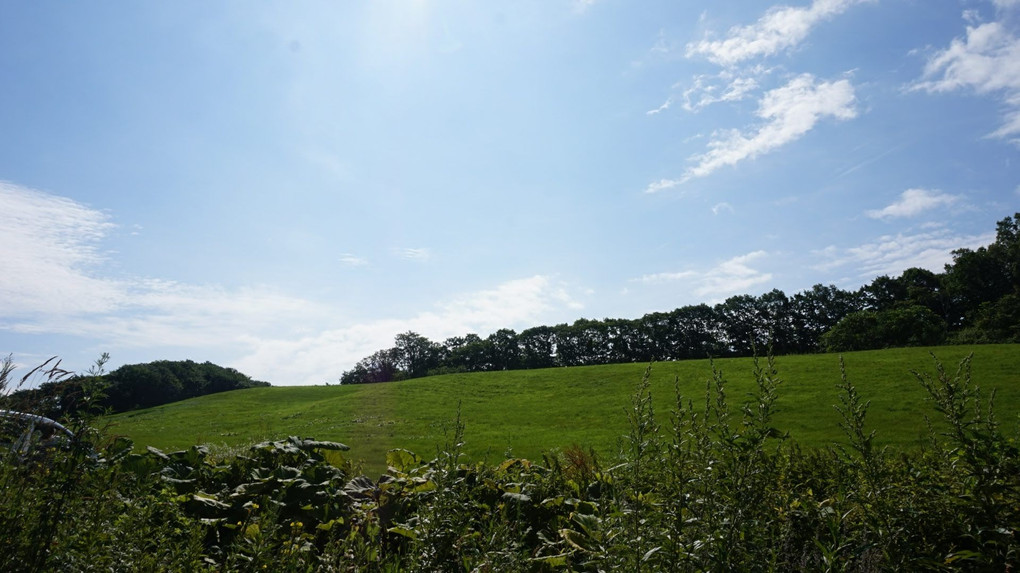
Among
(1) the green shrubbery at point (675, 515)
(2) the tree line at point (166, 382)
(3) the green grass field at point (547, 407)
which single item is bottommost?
(3) the green grass field at point (547, 407)

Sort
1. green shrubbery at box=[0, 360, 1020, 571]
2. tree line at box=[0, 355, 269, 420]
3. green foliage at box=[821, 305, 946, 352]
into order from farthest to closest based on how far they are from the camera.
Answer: tree line at box=[0, 355, 269, 420], green foliage at box=[821, 305, 946, 352], green shrubbery at box=[0, 360, 1020, 571]

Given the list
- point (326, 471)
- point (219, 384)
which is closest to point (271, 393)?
point (219, 384)

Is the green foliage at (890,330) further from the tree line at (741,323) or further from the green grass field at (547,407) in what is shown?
the green grass field at (547,407)

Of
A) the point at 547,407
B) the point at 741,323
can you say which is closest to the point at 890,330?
the point at 741,323

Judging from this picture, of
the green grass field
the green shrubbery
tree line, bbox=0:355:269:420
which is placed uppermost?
tree line, bbox=0:355:269:420

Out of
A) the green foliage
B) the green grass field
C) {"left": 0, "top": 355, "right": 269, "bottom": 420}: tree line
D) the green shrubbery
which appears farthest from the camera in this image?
{"left": 0, "top": 355, "right": 269, "bottom": 420}: tree line

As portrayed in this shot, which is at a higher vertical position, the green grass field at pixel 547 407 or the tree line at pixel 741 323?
the tree line at pixel 741 323

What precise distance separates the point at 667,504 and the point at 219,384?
69821 mm

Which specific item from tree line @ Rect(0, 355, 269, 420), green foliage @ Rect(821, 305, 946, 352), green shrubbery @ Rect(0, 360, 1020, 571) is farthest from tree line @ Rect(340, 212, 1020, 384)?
green shrubbery @ Rect(0, 360, 1020, 571)

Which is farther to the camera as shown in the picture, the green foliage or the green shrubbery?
the green foliage

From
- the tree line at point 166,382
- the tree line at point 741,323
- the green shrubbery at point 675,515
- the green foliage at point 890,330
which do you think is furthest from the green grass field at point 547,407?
the tree line at point 741,323

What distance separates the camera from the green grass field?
2000 cm

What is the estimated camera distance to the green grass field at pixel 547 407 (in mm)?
20000

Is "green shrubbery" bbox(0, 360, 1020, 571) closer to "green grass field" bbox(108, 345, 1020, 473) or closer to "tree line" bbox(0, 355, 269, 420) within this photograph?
"green grass field" bbox(108, 345, 1020, 473)
